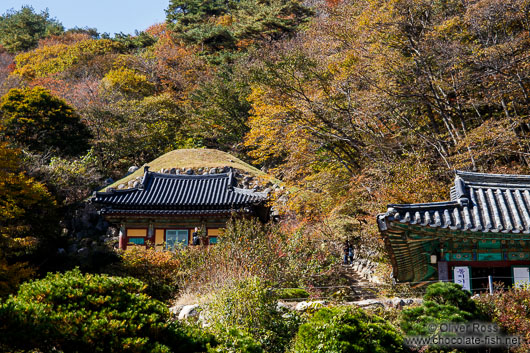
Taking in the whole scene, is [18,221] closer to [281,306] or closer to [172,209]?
[172,209]

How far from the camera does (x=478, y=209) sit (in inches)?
313

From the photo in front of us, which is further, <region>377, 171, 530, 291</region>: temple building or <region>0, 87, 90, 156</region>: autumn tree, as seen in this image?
<region>0, 87, 90, 156</region>: autumn tree

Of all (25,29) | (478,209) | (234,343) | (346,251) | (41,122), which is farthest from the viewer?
(25,29)

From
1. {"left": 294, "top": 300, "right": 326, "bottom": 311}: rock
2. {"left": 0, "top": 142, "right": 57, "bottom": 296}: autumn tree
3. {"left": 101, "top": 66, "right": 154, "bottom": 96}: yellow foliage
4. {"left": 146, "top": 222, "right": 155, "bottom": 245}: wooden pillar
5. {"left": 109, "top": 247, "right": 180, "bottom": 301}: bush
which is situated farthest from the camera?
{"left": 101, "top": 66, "right": 154, "bottom": 96}: yellow foliage

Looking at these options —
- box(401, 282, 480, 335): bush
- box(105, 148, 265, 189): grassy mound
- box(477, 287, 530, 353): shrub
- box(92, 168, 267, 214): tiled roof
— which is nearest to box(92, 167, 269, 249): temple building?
box(92, 168, 267, 214): tiled roof

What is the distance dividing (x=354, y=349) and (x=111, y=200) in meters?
15.3

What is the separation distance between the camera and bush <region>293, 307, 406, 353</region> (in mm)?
6684

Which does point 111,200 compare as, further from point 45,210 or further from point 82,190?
point 82,190

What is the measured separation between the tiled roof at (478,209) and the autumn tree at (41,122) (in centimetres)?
2538

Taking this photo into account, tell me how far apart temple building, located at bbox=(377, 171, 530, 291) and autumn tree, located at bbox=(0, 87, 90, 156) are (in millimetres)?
25162

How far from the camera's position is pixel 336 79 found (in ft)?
59.4

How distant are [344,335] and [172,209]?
1424cm

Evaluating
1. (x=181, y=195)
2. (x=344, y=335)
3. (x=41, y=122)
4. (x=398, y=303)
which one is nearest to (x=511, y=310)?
(x=398, y=303)

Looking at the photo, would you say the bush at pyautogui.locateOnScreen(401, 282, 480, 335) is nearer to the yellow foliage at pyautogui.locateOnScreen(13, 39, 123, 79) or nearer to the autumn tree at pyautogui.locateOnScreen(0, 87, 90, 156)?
the autumn tree at pyautogui.locateOnScreen(0, 87, 90, 156)
